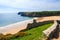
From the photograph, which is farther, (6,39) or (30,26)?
(30,26)

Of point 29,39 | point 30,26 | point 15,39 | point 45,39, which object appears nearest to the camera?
point 45,39

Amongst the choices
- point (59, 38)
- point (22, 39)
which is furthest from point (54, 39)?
point (22, 39)

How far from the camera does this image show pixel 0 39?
45.8 feet

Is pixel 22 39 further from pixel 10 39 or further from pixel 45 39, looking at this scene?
pixel 45 39

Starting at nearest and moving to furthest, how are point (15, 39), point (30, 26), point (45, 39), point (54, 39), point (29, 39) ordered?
point (45, 39), point (54, 39), point (29, 39), point (15, 39), point (30, 26)

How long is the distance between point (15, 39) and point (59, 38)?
3872 mm

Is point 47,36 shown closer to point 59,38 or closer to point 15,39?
point 59,38

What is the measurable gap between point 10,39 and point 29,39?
1915 mm

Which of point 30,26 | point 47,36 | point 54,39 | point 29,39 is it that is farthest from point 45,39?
point 30,26

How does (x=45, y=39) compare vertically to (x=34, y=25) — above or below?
above

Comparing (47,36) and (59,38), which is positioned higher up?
(47,36)

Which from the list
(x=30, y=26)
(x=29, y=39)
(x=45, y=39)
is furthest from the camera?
(x=30, y=26)

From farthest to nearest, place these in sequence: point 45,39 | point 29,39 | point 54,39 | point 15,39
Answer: point 15,39 → point 29,39 → point 54,39 → point 45,39

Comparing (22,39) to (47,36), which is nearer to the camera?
(47,36)
